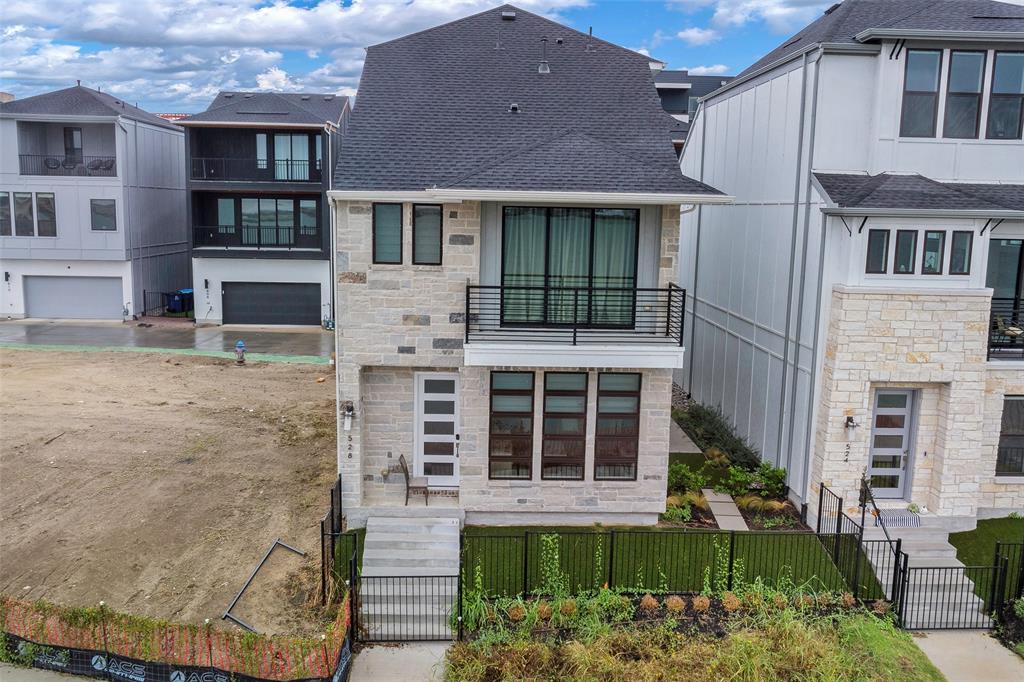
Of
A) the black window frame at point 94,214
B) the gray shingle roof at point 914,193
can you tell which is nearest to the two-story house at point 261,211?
the black window frame at point 94,214

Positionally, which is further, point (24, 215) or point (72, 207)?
point (24, 215)

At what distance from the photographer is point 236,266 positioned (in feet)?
116

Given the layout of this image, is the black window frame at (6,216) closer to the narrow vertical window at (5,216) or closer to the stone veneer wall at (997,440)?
the narrow vertical window at (5,216)

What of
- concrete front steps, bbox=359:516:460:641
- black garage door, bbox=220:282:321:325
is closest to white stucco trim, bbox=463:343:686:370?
concrete front steps, bbox=359:516:460:641

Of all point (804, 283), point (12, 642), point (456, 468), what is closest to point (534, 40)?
point (804, 283)

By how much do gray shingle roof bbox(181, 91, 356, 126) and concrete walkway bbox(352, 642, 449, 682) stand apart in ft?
88.1

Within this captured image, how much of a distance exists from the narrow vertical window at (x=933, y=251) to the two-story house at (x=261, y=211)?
2541cm

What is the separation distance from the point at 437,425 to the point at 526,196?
465cm

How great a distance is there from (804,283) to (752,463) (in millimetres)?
4214

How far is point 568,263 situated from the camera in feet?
49.1

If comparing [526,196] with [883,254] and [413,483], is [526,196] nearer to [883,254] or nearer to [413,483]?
[413,483]

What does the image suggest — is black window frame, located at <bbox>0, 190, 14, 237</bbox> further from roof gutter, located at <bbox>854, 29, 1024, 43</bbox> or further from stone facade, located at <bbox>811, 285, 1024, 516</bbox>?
roof gutter, located at <bbox>854, 29, 1024, 43</bbox>

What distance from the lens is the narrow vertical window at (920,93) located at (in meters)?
15.1

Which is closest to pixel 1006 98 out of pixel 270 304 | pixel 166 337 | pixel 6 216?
pixel 270 304
